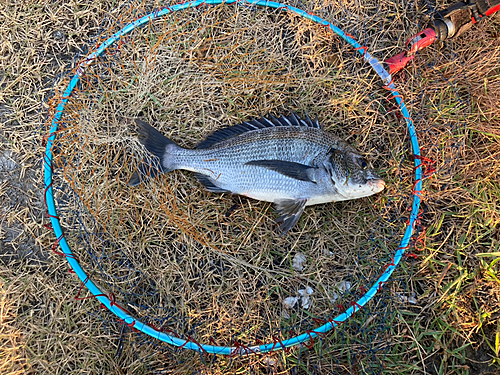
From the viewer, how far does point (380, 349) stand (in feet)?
10.2

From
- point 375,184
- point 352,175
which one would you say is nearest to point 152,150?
point 352,175

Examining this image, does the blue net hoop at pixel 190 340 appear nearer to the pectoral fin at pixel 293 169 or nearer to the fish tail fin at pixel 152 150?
the fish tail fin at pixel 152 150

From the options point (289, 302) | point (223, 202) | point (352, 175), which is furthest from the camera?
point (223, 202)

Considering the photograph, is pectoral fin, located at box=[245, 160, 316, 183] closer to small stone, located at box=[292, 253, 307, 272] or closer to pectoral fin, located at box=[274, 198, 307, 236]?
pectoral fin, located at box=[274, 198, 307, 236]

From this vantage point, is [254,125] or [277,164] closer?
[277,164]

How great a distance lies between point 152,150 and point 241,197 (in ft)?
3.44

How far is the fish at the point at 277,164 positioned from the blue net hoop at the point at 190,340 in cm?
59

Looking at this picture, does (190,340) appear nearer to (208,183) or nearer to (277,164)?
(208,183)

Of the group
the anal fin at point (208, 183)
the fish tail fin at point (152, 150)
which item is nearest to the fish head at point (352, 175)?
the anal fin at point (208, 183)

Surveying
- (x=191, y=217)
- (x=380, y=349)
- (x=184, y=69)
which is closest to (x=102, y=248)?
(x=191, y=217)

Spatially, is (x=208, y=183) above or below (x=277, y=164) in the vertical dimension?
below

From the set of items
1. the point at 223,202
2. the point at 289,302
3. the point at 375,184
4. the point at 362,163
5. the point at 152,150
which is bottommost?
the point at 289,302

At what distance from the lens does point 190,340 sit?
2.97 meters

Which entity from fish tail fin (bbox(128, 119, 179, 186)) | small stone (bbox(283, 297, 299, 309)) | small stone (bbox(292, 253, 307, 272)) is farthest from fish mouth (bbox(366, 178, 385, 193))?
fish tail fin (bbox(128, 119, 179, 186))
